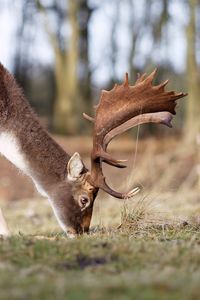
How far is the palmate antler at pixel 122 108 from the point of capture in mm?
8234

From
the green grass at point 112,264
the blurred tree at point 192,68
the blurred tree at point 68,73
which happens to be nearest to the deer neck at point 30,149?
the green grass at point 112,264

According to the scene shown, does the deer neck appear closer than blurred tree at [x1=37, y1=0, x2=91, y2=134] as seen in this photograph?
Yes

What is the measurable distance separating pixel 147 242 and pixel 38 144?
2543 millimetres

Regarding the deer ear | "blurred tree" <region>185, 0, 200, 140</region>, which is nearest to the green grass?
the deer ear

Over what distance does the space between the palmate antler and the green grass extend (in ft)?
2.39

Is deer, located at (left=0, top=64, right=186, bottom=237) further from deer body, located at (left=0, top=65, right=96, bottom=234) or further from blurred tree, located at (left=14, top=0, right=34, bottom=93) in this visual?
blurred tree, located at (left=14, top=0, right=34, bottom=93)

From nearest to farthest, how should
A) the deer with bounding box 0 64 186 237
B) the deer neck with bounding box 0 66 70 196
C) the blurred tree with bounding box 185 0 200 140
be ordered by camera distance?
the deer with bounding box 0 64 186 237, the deer neck with bounding box 0 66 70 196, the blurred tree with bounding box 185 0 200 140

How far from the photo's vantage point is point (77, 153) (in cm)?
823

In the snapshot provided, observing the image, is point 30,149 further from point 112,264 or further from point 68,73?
point 68,73

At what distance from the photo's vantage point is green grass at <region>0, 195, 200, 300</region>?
4.29m

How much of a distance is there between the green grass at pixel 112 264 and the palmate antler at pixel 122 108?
73 cm

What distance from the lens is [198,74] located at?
2453cm

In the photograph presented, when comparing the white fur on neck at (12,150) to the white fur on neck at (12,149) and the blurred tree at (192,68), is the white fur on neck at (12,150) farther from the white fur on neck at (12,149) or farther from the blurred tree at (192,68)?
the blurred tree at (192,68)

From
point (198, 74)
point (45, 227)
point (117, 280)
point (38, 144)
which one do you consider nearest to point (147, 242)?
point (117, 280)
